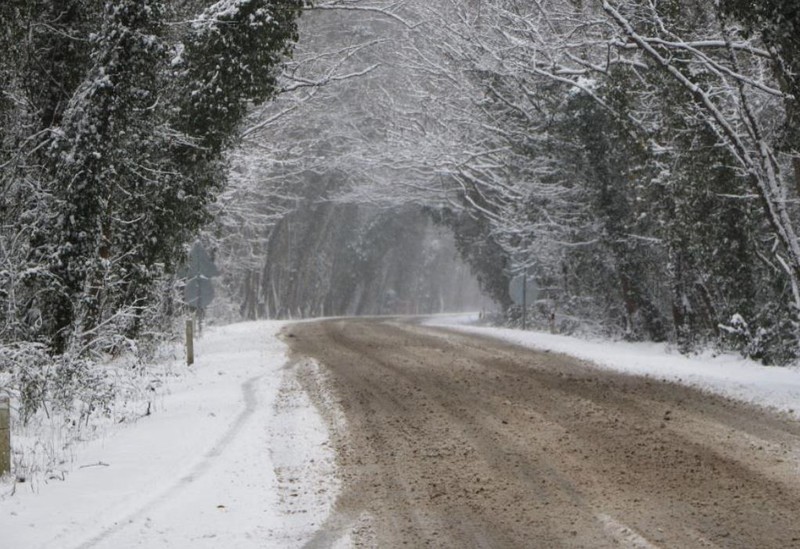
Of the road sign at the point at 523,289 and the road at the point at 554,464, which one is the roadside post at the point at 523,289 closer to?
the road sign at the point at 523,289

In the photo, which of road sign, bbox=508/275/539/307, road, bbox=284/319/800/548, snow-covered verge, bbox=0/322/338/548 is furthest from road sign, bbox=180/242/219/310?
road sign, bbox=508/275/539/307

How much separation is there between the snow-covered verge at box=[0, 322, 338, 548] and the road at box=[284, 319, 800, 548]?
386 millimetres

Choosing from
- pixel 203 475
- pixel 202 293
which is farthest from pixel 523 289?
pixel 203 475

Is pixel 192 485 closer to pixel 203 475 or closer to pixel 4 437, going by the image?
pixel 203 475

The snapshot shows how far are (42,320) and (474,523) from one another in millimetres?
9810

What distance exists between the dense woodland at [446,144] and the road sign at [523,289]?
35.6 inches

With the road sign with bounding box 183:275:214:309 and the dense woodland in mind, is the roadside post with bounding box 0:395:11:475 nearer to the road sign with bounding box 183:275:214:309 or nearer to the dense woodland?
the dense woodland

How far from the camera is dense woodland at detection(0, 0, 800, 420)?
44.4ft

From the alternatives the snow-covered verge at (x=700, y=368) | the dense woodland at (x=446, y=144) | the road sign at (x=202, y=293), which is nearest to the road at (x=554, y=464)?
the snow-covered verge at (x=700, y=368)

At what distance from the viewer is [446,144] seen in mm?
30547

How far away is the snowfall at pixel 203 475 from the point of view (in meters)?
6.53

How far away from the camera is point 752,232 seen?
18.9m

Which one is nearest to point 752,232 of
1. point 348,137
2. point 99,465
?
point 99,465

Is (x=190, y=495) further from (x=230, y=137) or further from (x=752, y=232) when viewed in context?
(x=752, y=232)
